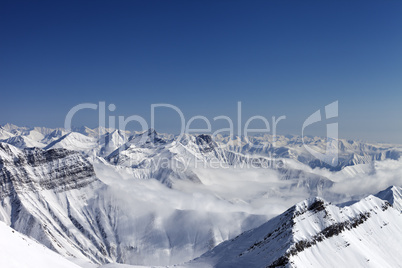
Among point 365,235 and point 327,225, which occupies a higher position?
point 327,225

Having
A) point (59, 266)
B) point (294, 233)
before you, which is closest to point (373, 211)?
point (294, 233)

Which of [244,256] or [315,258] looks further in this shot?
[244,256]

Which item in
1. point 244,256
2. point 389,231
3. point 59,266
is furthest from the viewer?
point 389,231

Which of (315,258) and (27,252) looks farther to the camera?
(315,258)

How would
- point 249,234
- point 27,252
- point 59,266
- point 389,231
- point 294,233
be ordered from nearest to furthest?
point 27,252 < point 59,266 < point 294,233 < point 389,231 < point 249,234

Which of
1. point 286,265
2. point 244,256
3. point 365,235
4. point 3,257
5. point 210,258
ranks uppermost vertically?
point 3,257

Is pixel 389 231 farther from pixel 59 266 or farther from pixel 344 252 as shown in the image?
pixel 59 266

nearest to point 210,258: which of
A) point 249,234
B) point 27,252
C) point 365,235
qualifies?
point 249,234

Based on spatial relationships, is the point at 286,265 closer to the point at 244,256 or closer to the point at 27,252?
the point at 244,256

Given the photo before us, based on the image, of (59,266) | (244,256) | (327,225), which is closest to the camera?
(59,266)
